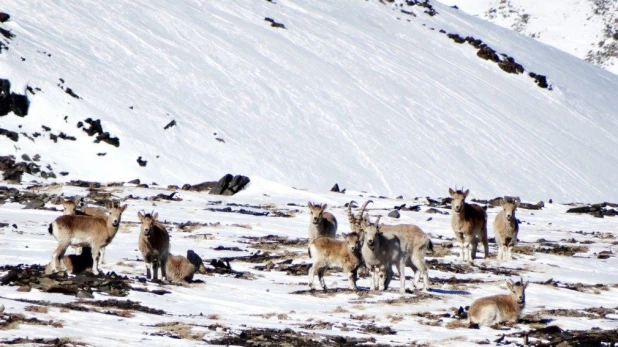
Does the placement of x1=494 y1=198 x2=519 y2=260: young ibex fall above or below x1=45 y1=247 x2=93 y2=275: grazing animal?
above

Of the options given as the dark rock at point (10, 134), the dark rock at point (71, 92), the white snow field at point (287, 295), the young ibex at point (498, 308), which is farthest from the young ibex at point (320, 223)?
the dark rock at point (71, 92)

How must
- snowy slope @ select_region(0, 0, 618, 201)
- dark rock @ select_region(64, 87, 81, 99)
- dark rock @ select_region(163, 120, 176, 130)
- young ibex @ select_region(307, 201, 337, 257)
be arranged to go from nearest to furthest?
young ibex @ select_region(307, 201, 337, 257) < snowy slope @ select_region(0, 0, 618, 201) < dark rock @ select_region(64, 87, 81, 99) < dark rock @ select_region(163, 120, 176, 130)

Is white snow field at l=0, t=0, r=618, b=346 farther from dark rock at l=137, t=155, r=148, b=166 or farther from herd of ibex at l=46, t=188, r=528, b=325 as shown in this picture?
herd of ibex at l=46, t=188, r=528, b=325

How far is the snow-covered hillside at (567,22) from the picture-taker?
171250 millimetres

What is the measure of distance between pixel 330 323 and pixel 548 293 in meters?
6.72

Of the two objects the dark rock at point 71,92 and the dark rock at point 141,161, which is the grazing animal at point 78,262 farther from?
the dark rock at point 71,92

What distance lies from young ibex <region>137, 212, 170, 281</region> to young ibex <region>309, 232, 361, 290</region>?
280cm

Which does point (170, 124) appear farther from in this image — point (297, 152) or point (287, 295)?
point (287, 295)

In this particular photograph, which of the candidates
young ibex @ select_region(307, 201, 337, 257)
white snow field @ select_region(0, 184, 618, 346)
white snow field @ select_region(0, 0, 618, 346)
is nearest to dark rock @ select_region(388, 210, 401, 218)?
white snow field @ select_region(0, 0, 618, 346)

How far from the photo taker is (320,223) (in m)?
24.0

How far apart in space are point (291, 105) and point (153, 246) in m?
50.6

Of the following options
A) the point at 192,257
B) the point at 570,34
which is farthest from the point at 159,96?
the point at 570,34

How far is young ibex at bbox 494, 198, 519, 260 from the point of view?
83.7ft

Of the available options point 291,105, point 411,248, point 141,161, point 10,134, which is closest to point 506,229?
point 411,248
